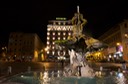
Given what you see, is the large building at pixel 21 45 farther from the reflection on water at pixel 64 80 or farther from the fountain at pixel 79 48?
the reflection on water at pixel 64 80

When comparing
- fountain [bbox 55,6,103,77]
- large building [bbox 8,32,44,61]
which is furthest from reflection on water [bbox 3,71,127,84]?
large building [bbox 8,32,44,61]

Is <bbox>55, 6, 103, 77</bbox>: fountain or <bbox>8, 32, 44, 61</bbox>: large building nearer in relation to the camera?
<bbox>55, 6, 103, 77</bbox>: fountain

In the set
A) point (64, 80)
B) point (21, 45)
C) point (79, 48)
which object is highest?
point (21, 45)

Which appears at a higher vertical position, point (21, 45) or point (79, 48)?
point (21, 45)

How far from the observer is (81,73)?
18.8 m

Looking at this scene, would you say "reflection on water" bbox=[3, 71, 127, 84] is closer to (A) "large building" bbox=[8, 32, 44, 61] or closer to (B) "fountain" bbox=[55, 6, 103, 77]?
(B) "fountain" bbox=[55, 6, 103, 77]

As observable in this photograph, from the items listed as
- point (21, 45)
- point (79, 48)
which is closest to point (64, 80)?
point (79, 48)

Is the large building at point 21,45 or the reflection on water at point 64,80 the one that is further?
the large building at point 21,45

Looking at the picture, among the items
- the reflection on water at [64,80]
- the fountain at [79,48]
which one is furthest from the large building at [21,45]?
the reflection on water at [64,80]

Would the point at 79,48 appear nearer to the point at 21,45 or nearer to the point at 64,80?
the point at 64,80

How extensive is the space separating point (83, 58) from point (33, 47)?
105168mm

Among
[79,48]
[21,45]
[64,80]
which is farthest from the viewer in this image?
[21,45]

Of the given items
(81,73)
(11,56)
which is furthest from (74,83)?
(11,56)

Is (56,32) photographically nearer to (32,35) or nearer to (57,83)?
(32,35)
